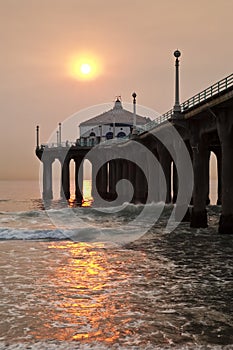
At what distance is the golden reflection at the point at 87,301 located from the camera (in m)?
11.0

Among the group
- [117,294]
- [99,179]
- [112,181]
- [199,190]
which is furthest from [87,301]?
[99,179]

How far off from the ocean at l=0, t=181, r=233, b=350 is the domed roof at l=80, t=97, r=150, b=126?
83.1 meters

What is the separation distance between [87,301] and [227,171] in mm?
16283

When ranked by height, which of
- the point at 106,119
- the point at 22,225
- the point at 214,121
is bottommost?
the point at 22,225

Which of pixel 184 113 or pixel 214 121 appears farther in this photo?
pixel 184 113

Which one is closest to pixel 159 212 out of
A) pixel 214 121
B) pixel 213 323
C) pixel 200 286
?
pixel 214 121

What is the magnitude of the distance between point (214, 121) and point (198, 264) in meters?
13.7

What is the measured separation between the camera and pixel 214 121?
30.8 m

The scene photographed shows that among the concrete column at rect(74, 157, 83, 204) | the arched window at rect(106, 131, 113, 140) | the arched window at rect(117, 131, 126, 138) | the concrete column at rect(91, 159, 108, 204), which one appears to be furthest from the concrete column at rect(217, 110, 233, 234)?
the arched window at rect(106, 131, 113, 140)

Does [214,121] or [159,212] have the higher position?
[214,121]

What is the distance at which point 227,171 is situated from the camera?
90.7ft

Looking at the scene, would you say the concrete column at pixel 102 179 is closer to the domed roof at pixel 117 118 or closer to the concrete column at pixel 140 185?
the domed roof at pixel 117 118

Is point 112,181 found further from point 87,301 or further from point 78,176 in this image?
point 87,301

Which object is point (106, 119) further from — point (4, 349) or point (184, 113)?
point (4, 349)
